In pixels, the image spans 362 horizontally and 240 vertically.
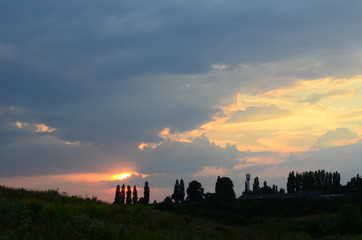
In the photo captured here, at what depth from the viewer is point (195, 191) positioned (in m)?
112

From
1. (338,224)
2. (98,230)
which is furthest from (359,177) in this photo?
(98,230)

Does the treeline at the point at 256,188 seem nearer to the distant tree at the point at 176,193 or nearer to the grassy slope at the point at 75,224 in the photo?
the distant tree at the point at 176,193

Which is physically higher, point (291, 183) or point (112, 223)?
point (291, 183)

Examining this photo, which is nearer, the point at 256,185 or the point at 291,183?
the point at 291,183

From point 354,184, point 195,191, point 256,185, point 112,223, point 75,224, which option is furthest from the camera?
Answer: point 256,185

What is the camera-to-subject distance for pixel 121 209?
84.8 ft

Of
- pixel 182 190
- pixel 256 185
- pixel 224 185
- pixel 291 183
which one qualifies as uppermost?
pixel 291 183

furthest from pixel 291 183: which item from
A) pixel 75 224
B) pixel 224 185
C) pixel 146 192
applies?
pixel 75 224

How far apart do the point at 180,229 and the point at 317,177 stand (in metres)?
138

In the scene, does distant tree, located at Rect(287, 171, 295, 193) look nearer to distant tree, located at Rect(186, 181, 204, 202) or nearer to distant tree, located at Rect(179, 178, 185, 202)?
distant tree, located at Rect(179, 178, 185, 202)

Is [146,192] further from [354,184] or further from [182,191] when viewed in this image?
[354,184]

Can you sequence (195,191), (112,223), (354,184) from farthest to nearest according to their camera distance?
(354,184)
(195,191)
(112,223)

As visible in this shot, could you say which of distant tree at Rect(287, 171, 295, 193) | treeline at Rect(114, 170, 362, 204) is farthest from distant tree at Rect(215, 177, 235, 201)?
distant tree at Rect(287, 171, 295, 193)

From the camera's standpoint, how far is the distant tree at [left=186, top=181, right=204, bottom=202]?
110750mm
